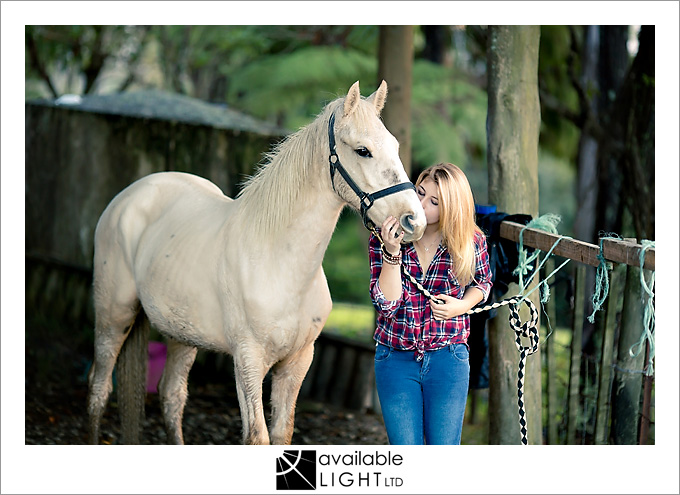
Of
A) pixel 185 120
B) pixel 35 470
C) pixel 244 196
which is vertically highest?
pixel 185 120

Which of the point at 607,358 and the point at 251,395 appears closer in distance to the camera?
the point at 251,395

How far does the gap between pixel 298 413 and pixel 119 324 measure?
6.81 ft

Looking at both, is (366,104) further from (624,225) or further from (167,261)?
(624,225)

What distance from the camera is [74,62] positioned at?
1133 cm

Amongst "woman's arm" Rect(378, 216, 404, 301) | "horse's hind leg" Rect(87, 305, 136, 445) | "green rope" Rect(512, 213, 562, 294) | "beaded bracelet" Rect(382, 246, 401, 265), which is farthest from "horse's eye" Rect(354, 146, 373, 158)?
"horse's hind leg" Rect(87, 305, 136, 445)

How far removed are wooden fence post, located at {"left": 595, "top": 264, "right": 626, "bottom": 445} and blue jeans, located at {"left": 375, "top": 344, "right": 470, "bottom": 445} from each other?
91 centimetres

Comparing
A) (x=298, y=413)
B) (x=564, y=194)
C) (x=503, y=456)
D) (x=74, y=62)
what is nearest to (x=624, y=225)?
(x=298, y=413)

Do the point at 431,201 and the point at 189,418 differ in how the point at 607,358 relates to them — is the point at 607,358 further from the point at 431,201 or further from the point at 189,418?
the point at 189,418

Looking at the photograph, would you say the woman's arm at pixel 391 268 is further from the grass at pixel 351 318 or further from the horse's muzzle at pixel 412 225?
the grass at pixel 351 318

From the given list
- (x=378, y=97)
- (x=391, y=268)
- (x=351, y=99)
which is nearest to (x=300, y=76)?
(x=378, y=97)

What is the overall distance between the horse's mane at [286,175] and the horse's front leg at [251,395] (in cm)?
56

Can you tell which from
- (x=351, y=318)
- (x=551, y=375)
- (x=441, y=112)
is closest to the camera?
(x=551, y=375)

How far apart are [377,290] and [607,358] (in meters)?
1.38

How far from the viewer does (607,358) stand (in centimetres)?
334
